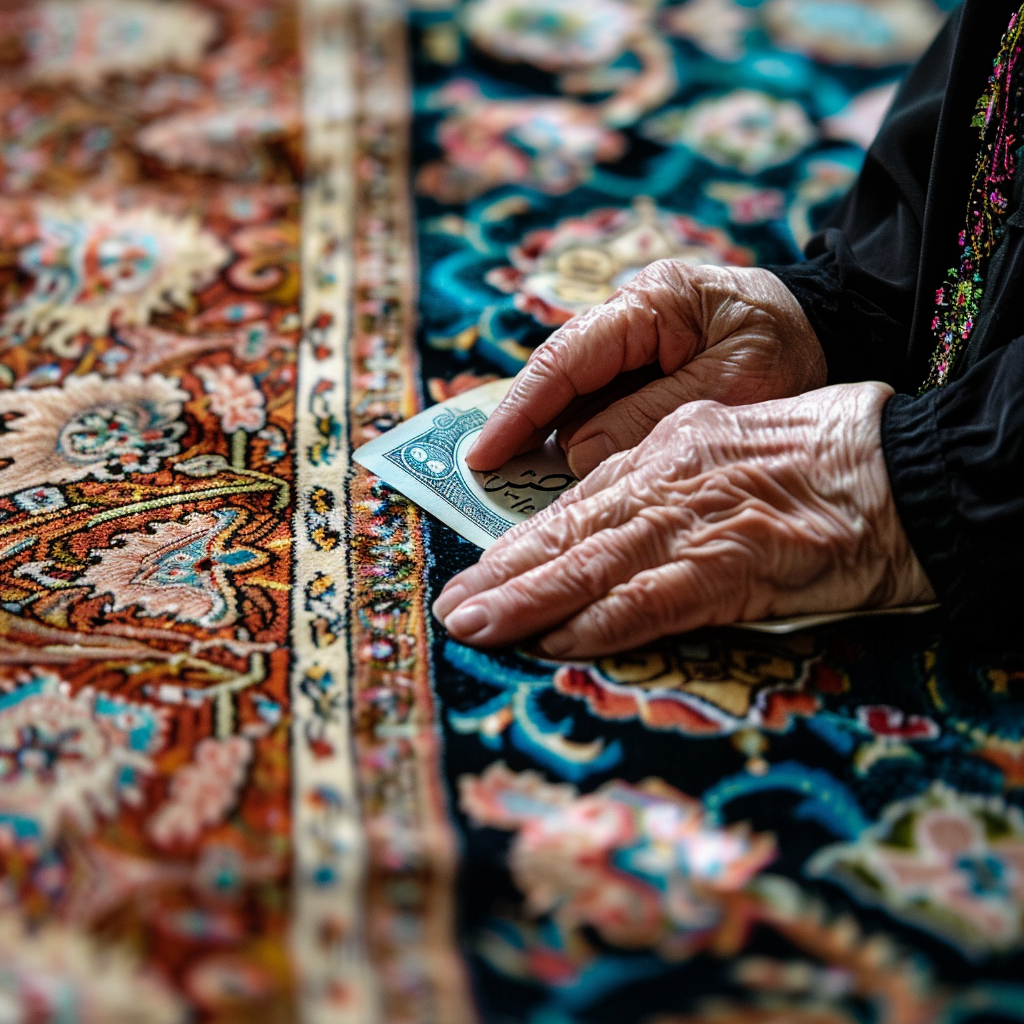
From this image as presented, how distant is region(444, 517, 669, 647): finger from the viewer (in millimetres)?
792

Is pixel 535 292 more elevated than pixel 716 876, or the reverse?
pixel 535 292

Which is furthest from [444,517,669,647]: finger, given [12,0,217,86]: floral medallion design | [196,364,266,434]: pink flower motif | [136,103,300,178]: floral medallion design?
[12,0,217,86]: floral medallion design

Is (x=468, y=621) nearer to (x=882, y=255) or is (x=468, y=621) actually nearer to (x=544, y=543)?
(x=544, y=543)

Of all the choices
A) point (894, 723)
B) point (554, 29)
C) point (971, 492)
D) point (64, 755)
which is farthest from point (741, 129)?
point (64, 755)

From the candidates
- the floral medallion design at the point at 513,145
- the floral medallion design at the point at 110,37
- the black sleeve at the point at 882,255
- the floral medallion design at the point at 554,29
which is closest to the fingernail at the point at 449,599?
the black sleeve at the point at 882,255

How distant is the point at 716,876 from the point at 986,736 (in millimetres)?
244

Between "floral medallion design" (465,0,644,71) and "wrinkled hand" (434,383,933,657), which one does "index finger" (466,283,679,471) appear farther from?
"floral medallion design" (465,0,644,71)

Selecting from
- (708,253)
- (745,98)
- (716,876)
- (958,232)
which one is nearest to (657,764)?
(716,876)

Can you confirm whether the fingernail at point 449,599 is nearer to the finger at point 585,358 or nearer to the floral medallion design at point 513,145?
the finger at point 585,358

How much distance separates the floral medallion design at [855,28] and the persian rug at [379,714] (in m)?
0.42

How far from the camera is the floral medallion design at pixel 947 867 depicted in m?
0.65

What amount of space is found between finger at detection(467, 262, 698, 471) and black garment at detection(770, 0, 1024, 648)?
0.15 metres

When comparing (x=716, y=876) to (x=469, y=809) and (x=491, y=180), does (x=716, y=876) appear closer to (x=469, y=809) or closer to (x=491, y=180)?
(x=469, y=809)

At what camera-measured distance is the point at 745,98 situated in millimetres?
1608
